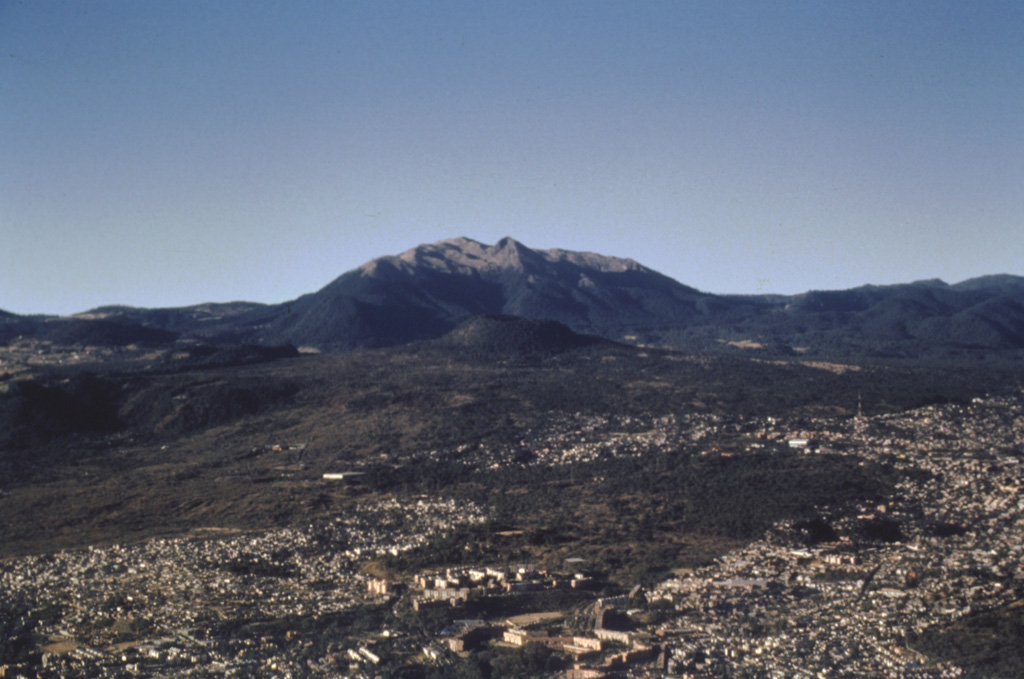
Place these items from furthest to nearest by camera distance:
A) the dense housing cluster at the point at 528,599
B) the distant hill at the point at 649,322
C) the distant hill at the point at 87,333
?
1. the distant hill at the point at 649,322
2. the distant hill at the point at 87,333
3. the dense housing cluster at the point at 528,599

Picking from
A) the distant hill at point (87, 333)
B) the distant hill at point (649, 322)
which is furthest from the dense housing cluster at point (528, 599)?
the distant hill at point (87, 333)

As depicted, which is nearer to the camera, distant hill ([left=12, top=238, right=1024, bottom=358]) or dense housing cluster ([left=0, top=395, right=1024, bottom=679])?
dense housing cluster ([left=0, top=395, right=1024, bottom=679])

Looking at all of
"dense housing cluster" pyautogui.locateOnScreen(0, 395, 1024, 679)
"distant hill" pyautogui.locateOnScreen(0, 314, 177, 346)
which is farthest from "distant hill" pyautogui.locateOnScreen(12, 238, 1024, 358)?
"dense housing cluster" pyautogui.locateOnScreen(0, 395, 1024, 679)

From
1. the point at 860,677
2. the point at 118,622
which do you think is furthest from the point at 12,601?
the point at 860,677

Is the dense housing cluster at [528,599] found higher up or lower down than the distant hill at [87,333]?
lower down

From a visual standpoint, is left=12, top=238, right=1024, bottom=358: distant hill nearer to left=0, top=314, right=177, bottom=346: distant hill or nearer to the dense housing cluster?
left=0, top=314, right=177, bottom=346: distant hill

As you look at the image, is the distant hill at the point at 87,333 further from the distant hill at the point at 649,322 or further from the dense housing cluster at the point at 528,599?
the dense housing cluster at the point at 528,599

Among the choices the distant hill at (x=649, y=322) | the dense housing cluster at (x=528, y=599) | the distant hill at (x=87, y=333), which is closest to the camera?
the dense housing cluster at (x=528, y=599)

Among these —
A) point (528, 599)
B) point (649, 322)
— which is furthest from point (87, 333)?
point (528, 599)

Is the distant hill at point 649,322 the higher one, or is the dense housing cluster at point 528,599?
the distant hill at point 649,322

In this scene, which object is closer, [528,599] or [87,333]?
[528,599]

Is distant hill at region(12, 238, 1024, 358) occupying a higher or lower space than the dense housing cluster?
higher

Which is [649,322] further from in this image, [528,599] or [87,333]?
[528,599]

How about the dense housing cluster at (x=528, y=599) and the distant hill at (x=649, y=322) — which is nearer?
the dense housing cluster at (x=528, y=599)
